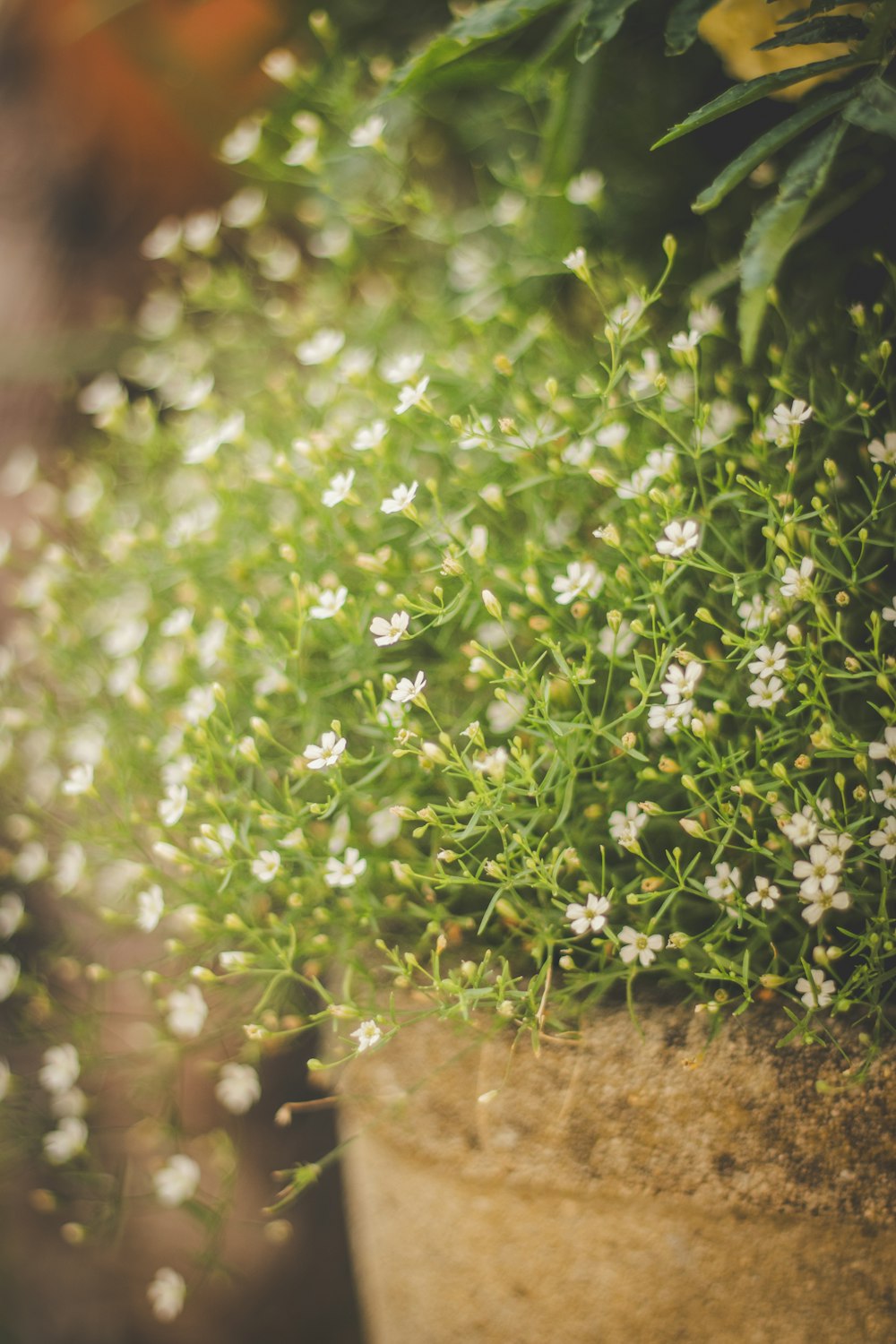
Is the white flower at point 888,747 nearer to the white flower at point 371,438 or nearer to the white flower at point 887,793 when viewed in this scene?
the white flower at point 887,793

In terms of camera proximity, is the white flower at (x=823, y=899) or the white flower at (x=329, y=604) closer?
the white flower at (x=823, y=899)

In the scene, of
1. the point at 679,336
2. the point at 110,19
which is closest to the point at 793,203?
the point at 679,336

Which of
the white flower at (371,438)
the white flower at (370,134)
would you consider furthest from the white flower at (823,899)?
the white flower at (370,134)

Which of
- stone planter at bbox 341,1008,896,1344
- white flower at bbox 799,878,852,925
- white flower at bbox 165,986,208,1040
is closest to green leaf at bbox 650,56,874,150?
white flower at bbox 799,878,852,925

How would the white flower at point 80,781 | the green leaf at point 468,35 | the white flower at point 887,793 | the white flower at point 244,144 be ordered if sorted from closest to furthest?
the white flower at point 887,793, the green leaf at point 468,35, the white flower at point 80,781, the white flower at point 244,144

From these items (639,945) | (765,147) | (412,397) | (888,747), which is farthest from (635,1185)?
(765,147)

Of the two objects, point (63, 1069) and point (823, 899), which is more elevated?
point (823, 899)

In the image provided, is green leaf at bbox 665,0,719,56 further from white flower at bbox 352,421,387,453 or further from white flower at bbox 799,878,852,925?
white flower at bbox 799,878,852,925

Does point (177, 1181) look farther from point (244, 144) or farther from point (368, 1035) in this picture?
point (244, 144)

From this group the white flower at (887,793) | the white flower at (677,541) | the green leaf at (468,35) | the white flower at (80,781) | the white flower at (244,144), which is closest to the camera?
the white flower at (887,793)
